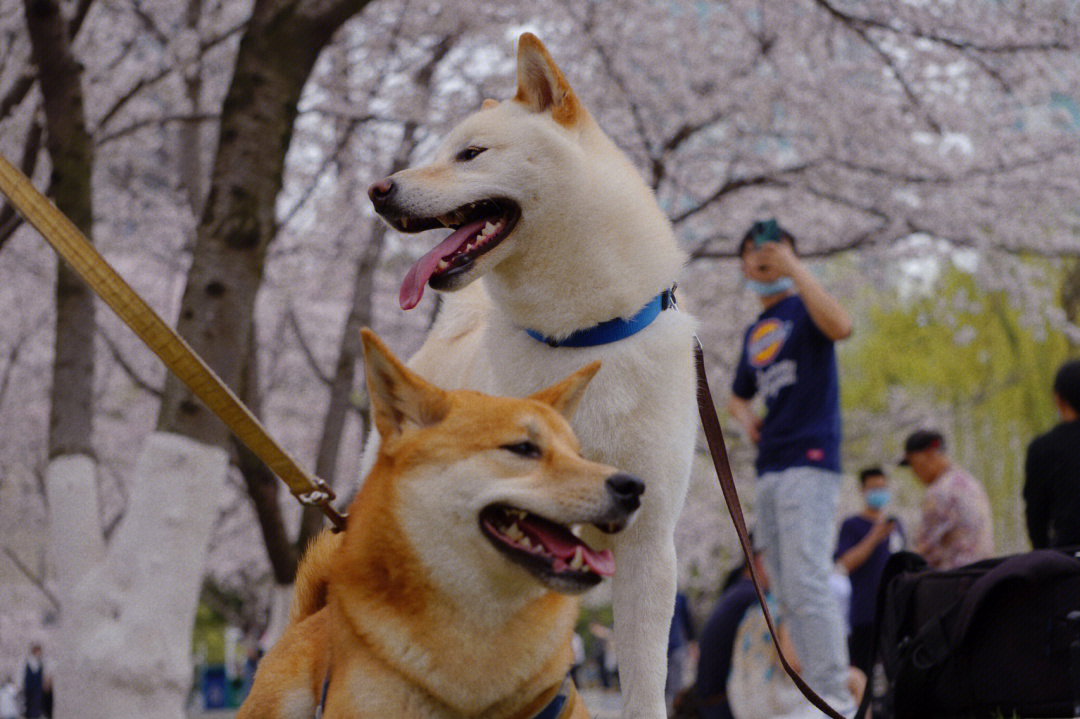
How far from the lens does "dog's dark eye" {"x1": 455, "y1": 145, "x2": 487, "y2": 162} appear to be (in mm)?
2414

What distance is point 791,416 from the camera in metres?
4.79

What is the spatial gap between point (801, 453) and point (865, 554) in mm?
2758

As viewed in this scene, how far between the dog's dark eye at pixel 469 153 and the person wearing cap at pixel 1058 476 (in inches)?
139

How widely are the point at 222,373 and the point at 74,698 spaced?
1697mm

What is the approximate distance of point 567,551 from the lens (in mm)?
1703

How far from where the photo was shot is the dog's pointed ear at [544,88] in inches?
95.8

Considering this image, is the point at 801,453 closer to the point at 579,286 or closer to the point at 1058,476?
the point at 1058,476

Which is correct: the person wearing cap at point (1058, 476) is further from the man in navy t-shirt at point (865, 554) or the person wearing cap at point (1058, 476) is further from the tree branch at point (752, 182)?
the tree branch at point (752, 182)

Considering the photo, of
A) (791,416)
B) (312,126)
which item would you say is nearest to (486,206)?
(791,416)

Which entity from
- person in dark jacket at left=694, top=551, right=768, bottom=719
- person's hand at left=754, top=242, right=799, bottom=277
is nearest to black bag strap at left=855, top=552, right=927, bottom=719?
person's hand at left=754, top=242, right=799, bottom=277

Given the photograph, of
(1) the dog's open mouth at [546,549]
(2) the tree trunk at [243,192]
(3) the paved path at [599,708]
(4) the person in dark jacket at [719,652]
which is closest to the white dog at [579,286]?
(3) the paved path at [599,708]

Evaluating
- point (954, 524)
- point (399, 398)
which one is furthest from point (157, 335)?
point (954, 524)

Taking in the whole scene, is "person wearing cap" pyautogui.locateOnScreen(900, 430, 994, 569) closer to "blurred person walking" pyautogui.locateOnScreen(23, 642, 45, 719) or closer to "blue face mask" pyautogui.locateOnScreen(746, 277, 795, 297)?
"blue face mask" pyautogui.locateOnScreen(746, 277, 795, 297)

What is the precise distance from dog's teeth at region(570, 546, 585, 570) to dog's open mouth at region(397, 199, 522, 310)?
70cm
